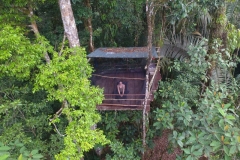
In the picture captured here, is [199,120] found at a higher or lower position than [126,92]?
lower

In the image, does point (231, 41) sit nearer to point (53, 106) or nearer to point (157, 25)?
point (157, 25)

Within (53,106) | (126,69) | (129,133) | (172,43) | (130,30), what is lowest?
(129,133)

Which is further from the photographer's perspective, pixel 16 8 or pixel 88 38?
pixel 88 38

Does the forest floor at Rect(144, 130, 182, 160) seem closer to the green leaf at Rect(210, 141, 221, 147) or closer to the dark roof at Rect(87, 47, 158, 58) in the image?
the dark roof at Rect(87, 47, 158, 58)

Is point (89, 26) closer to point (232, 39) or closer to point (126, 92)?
point (126, 92)

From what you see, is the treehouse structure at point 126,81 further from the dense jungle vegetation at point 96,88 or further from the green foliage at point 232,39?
the green foliage at point 232,39

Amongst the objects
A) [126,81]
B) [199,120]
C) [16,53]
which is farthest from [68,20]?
[199,120]

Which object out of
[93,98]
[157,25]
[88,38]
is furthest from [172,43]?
[93,98]
